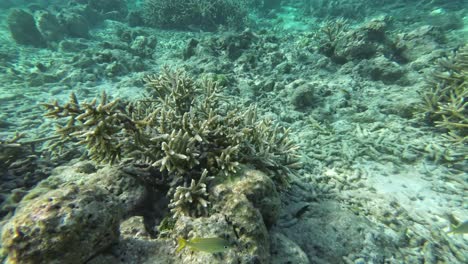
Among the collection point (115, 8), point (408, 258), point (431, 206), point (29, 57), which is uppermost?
point (115, 8)

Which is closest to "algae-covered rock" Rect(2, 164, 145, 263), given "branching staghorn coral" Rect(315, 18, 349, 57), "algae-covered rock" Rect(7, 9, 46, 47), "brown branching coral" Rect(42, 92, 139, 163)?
"brown branching coral" Rect(42, 92, 139, 163)

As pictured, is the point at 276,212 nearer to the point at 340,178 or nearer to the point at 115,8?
the point at 340,178

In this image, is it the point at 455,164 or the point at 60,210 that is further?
the point at 455,164

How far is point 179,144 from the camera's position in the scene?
292 centimetres

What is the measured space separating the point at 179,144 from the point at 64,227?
137cm

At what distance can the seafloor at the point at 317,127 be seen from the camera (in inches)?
118

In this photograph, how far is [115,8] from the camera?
15.2 metres

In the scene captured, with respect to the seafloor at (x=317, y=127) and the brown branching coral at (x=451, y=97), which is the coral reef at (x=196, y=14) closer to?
the seafloor at (x=317, y=127)

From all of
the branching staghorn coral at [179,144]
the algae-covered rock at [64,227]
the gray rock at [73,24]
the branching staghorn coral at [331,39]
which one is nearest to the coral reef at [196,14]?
the gray rock at [73,24]

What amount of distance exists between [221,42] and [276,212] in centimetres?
743

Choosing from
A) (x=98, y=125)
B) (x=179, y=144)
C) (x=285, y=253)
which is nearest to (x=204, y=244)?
(x=285, y=253)

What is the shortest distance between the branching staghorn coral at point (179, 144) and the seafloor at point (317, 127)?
0.38 m

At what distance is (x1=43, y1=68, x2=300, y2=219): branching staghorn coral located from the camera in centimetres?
278

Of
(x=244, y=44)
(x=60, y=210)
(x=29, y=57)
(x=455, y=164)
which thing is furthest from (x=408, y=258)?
(x=29, y=57)
